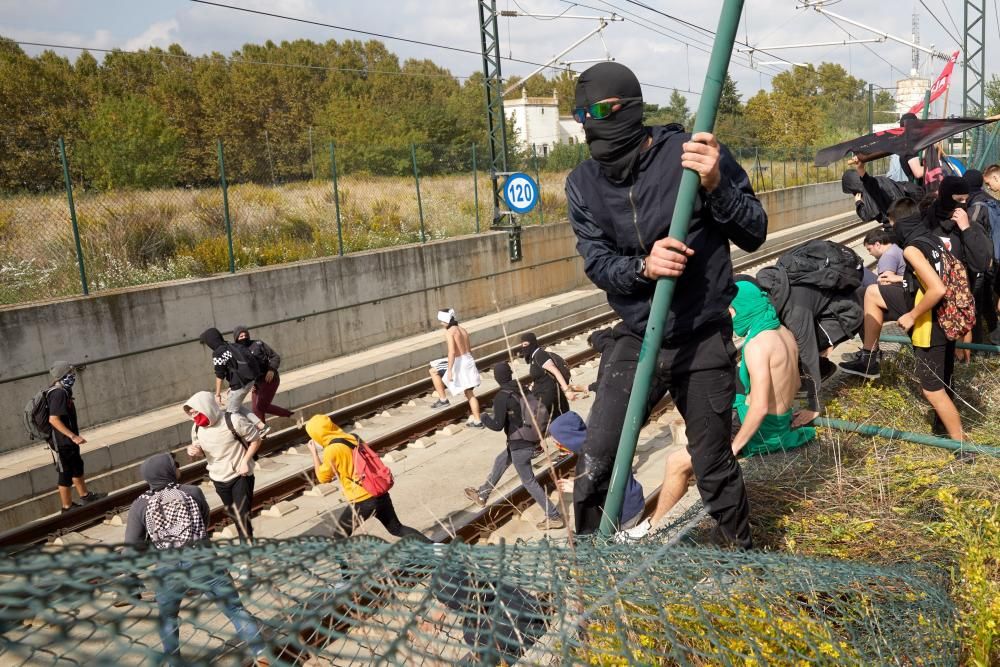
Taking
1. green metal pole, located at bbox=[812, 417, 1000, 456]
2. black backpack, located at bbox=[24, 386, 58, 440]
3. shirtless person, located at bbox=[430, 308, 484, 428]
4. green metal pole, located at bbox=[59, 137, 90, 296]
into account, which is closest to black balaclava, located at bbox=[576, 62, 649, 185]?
green metal pole, located at bbox=[812, 417, 1000, 456]

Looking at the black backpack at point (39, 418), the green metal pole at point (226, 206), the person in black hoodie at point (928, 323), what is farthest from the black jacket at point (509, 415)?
the green metal pole at point (226, 206)

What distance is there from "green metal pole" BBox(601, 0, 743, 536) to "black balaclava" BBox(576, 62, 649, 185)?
357 mm

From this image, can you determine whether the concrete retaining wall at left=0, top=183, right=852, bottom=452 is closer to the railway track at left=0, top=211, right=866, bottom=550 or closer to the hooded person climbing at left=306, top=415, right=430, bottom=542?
the railway track at left=0, top=211, right=866, bottom=550

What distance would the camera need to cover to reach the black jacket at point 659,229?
10.2 ft

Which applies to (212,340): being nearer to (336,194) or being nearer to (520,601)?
(336,194)

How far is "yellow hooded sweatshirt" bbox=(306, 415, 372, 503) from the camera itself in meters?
6.56

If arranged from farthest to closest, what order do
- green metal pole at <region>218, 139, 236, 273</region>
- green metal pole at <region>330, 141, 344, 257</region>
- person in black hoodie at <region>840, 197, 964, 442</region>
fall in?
green metal pole at <region>330, 141, 344, 257</region> < green metal pole at <region>218, 139, 236, 273</region> < person in black hoodie at <region>840, 197, 964, 442</region>

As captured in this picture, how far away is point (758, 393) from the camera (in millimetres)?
4359

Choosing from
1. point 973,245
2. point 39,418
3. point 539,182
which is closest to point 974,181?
point 973,245

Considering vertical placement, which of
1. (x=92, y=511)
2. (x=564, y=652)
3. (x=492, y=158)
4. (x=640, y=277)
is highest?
(x=492, y=158)

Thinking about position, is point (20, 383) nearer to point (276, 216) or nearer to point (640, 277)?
point (276, 216)

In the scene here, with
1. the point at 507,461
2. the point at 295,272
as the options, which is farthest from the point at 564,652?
the point at 295,272

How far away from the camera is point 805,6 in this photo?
856 inches

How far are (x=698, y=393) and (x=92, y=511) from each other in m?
8.12
